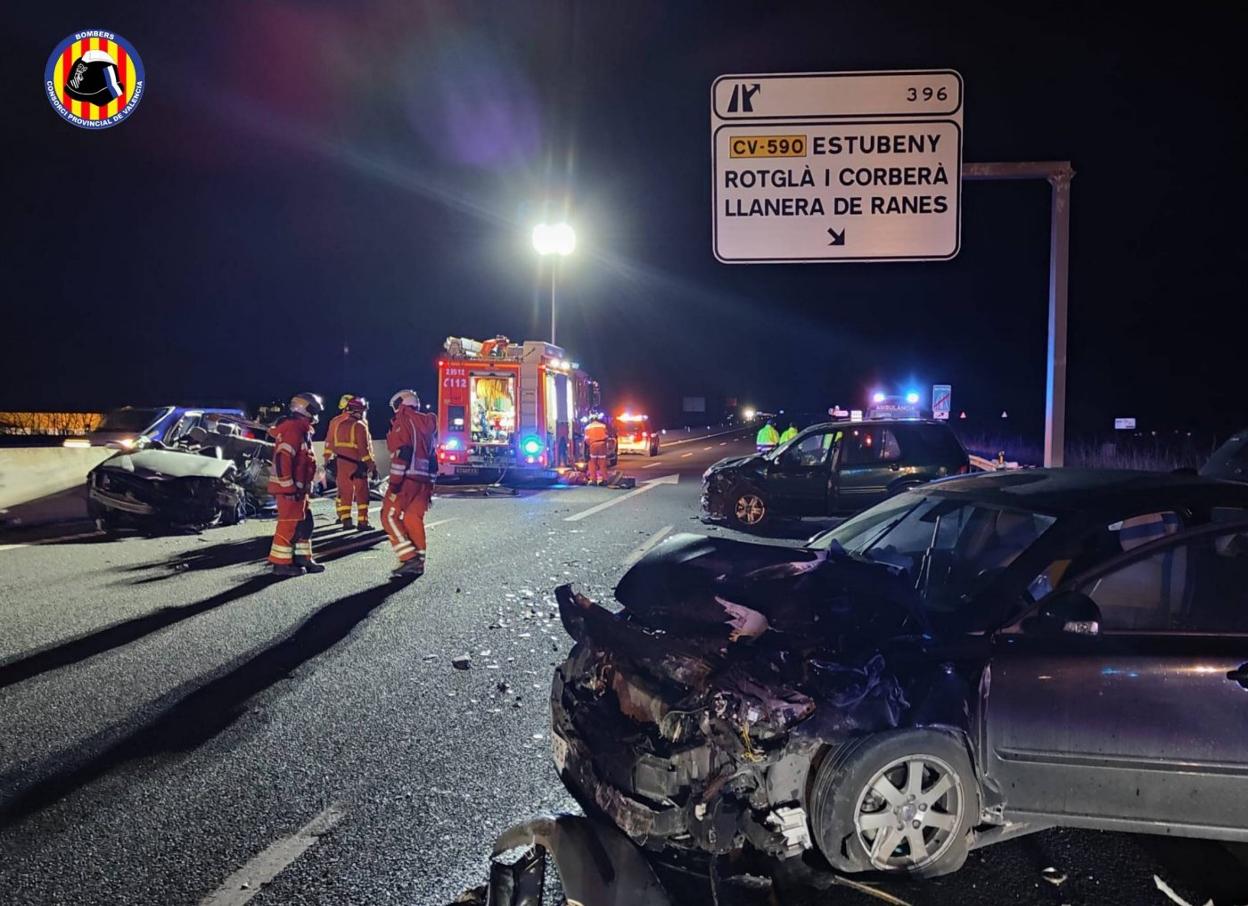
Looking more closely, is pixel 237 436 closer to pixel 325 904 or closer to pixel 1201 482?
pixel 325 904

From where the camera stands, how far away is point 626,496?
16422 mm

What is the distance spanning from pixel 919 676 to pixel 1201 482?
1.62 m

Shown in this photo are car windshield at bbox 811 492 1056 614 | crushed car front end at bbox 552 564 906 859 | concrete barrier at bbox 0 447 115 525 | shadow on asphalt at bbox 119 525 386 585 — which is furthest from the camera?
concrete barrier at bbox 0 447 115 525

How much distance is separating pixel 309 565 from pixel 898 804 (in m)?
7.26

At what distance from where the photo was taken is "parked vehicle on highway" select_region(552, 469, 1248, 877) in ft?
9.49

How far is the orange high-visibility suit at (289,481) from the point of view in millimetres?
8594

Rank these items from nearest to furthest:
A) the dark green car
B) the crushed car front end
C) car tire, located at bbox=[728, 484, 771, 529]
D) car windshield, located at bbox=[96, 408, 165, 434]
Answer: the crushed car front end → the dark green car → car tire, located at bbox=[728, 484, 771, 529] → car windshield, located at bbox=[96, 408, 165, 434]

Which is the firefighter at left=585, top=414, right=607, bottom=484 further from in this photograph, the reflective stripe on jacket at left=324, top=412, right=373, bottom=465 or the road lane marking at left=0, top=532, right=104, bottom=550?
the road lane marking at left=0, top=532, right=104, bottom=550

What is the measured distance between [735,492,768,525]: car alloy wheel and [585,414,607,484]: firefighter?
237 inches

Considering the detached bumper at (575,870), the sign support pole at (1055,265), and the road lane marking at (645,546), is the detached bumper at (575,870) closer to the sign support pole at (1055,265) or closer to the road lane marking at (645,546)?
the road lane marking at (645,546)

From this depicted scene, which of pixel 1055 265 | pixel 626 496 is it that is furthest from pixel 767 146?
pixel 626 496

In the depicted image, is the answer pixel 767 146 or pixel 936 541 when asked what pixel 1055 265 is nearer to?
pixel 767 146

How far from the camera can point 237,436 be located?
1373 cm

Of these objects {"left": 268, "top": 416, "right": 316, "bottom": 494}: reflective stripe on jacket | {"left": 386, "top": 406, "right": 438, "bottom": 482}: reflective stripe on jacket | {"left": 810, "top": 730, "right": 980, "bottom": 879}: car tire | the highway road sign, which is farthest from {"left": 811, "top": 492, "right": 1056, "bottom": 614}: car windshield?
{"left": 268, "top": 416, "right": 316, "bottom": 494}: reflective stripe on jacket
